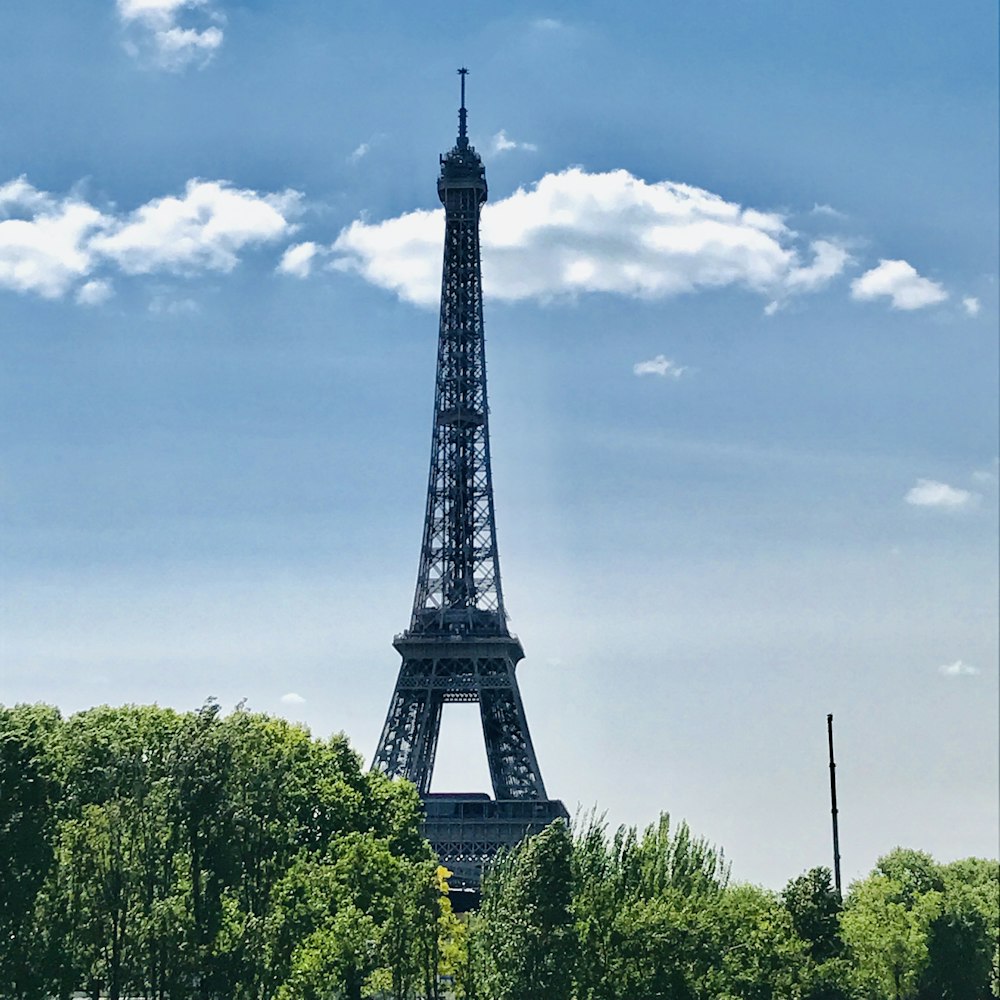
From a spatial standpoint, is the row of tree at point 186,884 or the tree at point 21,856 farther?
the row of tree at point 186,884

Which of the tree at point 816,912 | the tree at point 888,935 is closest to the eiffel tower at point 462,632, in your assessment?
the tree at point 888,935

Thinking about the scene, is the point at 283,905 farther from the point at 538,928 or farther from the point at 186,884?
the point at 538,928

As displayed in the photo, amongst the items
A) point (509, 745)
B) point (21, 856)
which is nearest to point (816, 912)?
point (21, 856)

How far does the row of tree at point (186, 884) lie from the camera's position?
192 feet

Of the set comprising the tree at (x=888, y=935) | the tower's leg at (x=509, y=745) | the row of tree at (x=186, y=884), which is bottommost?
the tree at (x=888, y=935)

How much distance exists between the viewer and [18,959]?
189ft

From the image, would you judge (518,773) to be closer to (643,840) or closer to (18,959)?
(643,840)

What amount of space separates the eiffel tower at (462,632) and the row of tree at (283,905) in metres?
45.0

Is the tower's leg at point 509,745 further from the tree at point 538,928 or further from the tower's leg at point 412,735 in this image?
the tree at point 538,928

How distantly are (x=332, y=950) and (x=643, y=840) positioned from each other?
737 inches

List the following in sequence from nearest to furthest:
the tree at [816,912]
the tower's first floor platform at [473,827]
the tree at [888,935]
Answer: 1. the tree at [816,912]
2. the tree at [888,935]
3. the tower's first floor platform at [473,827]

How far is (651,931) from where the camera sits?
63188 mm

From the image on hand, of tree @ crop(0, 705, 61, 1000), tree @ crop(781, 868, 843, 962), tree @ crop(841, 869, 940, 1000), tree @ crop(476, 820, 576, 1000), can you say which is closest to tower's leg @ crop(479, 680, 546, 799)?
tree @ crop(841, 869, 940, 1000)

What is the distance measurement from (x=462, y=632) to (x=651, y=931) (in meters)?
65.9
